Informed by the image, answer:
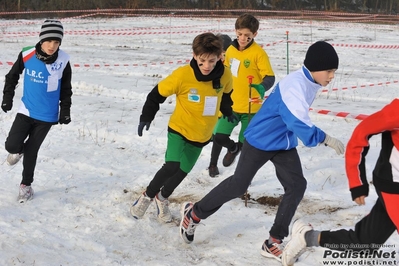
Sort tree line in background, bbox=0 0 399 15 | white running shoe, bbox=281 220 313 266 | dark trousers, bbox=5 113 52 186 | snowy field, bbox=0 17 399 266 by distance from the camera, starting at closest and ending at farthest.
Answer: white running shoe, bbox=281 220 313 266
snowy field, bbox=0 17 399 266
dark trousers, bbox=5 113 52 186
tree line in background, bbox=0 0 399 15

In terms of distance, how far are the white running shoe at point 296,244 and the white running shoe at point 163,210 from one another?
1.37m

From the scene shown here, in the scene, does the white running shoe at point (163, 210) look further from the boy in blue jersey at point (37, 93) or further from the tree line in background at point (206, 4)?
the tree line in background at point (206, 4)

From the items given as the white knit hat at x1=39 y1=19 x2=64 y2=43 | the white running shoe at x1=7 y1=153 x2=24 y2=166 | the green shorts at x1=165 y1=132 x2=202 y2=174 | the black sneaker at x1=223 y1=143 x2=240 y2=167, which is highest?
the white knit hat at x1=39 y1=19 x2=64 y2=43

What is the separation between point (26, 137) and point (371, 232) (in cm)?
361

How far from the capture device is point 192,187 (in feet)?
20.1

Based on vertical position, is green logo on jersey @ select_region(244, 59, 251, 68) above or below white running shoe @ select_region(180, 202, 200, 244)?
above

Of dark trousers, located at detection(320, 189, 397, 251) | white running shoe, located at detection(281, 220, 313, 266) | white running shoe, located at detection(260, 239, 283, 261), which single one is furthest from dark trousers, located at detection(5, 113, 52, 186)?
dark trousers, located at detection(320, 189, 397, 251)

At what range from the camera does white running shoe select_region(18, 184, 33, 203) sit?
5.55m

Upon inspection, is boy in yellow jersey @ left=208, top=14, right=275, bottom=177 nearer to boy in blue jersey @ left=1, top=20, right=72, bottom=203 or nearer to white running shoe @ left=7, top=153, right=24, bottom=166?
boy in blue jersey @ left=1, top=20, right=72, bottom=203

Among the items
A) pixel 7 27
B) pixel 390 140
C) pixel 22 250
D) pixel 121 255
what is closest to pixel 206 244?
pixel 121 255

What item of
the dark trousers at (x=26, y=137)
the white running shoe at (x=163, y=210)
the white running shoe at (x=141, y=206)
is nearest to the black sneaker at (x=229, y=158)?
the white running shoe at (x=163, y=210)

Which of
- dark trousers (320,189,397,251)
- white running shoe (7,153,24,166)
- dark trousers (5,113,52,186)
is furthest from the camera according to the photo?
white running shoe (7,153,24,166)

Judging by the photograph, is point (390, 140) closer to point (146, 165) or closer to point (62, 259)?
point (62, 259)

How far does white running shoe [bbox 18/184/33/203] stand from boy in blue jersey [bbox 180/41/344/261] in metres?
1.90
